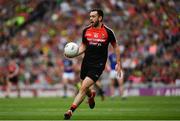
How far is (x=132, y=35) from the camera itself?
37.8m

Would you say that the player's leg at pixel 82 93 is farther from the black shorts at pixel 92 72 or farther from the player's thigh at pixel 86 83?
the black shorts at pixel 92 72

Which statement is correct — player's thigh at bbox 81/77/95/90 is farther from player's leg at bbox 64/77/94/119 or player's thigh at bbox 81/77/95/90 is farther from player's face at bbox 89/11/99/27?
player's face at bbox 89/11/99/27

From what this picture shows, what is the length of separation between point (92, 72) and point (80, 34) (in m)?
23.3

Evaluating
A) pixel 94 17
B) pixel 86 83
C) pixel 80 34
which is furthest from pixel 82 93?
pixel 80 34

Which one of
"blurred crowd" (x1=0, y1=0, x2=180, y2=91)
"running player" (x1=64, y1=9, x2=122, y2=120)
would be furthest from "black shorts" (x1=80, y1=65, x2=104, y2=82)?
"blurred crowd" (x1=0, y1=0, x2=180, y2=91)

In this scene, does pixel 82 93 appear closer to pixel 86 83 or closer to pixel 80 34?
pixel 86 83

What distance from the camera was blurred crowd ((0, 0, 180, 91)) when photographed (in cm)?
3603

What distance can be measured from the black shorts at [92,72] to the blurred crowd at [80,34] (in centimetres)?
1826

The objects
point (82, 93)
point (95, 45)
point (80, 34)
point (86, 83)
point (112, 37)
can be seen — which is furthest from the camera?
point (80, 34)

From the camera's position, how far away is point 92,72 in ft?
52.3

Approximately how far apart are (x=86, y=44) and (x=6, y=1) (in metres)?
25.0

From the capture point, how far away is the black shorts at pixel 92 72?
1590 cm

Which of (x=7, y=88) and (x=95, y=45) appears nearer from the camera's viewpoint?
(x=95, y=45)

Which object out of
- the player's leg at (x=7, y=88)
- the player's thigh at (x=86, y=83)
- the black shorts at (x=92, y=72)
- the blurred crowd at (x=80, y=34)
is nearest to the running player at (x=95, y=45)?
the black shorts at (x=92, y=72)
